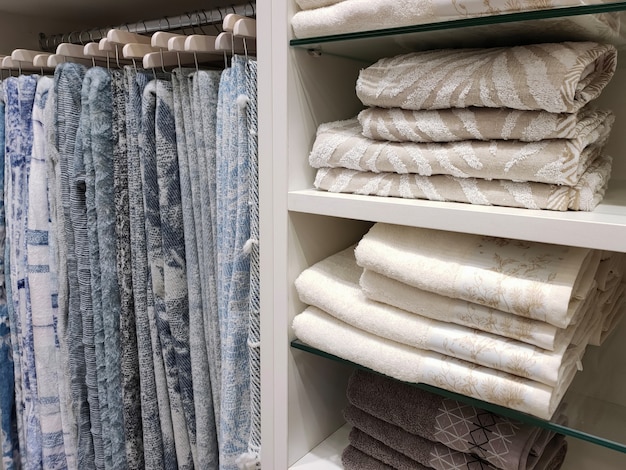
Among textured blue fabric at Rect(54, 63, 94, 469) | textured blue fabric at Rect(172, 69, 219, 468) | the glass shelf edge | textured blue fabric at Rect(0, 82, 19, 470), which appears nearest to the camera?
the glass shelf edge

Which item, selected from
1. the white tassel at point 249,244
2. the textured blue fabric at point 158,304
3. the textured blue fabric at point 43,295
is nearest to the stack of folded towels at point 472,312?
the white tassel at point 249,244

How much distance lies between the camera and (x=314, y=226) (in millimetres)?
744

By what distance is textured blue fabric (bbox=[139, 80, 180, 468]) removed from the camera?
0.84 m

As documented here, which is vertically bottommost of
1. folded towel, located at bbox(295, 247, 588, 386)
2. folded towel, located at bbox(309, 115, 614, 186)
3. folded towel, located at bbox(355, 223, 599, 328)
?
folded towel, located at bbox(295, 247, 588, 386)

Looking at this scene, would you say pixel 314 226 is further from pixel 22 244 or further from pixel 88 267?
pixel 22 244

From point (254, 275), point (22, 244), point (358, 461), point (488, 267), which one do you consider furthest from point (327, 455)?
point (22, 244)

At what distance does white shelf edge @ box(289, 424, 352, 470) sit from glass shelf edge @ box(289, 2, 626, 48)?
601 millimetres

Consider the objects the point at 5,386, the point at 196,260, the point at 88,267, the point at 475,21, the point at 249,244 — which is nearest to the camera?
the point at 475,21

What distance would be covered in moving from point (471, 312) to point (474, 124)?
210 millimetres

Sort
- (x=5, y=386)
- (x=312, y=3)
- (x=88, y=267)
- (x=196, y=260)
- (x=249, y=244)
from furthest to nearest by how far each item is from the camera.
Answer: (x=5, y=386), (x=88, y=267), (x=196, y=260), (x=249, y=244), (x=312, y=3)

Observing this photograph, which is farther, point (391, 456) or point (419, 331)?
point (391, 456)

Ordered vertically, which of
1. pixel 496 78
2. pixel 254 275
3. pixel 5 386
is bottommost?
pixel 5 386

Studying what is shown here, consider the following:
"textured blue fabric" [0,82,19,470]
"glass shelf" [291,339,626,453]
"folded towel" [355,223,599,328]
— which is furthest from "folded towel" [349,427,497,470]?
"textured blue fabric" [0,82,19,470]

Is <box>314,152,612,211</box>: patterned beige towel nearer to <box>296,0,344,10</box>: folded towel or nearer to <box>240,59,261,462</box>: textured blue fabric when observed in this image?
<box>240,59,261,462</box>: textured blue fabric
